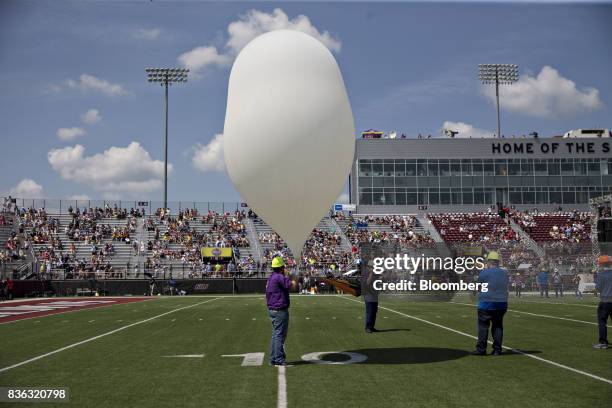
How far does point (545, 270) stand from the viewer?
34875 mm

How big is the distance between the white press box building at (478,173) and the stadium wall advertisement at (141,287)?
27.0 m

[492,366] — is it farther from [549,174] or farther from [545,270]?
[549,174]

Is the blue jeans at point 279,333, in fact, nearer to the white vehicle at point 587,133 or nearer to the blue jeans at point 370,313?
the blue jeans at point 370,313

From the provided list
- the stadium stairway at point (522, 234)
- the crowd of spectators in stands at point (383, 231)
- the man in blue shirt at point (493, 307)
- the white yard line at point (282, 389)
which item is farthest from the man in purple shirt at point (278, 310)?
the stadium stairway at point (522, 234)

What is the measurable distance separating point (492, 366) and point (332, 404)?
12.3 ft

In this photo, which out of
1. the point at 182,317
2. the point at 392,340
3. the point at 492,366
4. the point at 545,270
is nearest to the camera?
the point at 492,366

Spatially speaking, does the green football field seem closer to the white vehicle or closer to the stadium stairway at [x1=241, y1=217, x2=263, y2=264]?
the stadium stairway at [x1=241, y1=217, x2=263, y2=264]

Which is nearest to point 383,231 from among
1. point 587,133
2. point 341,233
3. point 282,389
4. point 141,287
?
point 341,233

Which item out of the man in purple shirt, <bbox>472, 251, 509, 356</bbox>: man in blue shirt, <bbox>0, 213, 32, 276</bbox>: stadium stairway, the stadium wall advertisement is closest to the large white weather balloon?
the man in purple shirt

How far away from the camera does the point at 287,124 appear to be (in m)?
8.04

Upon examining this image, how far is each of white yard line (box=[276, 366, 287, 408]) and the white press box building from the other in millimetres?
57027

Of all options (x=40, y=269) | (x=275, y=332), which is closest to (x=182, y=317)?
(x=275, y=332)

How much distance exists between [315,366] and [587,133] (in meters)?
68.8

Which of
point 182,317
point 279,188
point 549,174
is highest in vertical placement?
point 549,174
